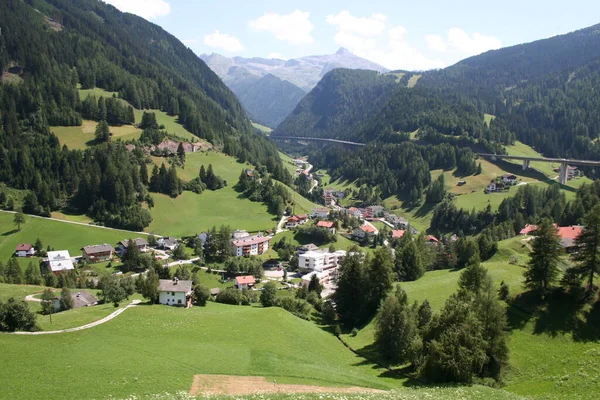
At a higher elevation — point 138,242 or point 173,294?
point 173,294

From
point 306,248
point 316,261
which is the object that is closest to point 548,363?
point 316,261

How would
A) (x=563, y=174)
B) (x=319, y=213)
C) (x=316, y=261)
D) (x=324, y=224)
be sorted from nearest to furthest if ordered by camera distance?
1. (x=316, y=261)
2. (x=324, y=224)
3. (x=319, y=213)
4. (x=563, y=174)

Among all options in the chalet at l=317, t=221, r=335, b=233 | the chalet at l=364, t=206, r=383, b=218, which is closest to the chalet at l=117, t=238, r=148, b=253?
the chalet at l=317, t=221, r=335, b=233

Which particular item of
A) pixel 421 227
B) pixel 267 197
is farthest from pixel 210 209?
pixel 421 227

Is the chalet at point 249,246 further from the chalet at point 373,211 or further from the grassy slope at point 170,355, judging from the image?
the chalet at point 373,211

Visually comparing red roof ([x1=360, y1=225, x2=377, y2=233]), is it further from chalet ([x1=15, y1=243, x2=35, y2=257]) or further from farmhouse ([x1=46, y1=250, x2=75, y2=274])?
chalet ([x1=15, y1=243, x2=35, y2=257])

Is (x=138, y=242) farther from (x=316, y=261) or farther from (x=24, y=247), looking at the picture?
(x=316, y=261)

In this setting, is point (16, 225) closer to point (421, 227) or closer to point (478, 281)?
point (478, 281)
